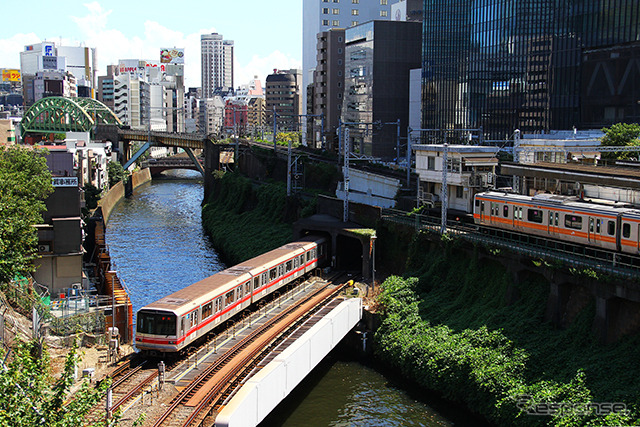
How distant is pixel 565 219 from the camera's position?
29.3 meters

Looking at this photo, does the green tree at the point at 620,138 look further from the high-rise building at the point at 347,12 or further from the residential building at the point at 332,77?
the high-rise building at the point at 347,12

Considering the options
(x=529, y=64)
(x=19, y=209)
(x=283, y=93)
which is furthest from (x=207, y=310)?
(x=283, y=93)

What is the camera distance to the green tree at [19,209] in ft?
83.6

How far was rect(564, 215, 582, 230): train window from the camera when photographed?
93.7ft

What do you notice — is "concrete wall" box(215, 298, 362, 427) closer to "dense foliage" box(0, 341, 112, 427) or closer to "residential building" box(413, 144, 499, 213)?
"dense foliage" box(0, 341, 112, 427)

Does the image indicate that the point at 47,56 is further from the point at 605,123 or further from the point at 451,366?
the point at 451,366

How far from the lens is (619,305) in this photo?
25.0m

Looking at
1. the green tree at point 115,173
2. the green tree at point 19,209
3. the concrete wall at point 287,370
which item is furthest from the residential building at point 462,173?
the green tree at point 115,173

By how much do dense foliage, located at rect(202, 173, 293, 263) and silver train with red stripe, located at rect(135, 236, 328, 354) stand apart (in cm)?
1251

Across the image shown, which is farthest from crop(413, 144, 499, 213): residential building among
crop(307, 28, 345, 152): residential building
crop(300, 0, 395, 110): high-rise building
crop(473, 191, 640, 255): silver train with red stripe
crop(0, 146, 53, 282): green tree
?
crop(300, 0, 395, 110): high-rise building

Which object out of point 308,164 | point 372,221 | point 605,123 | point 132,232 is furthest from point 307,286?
point 605,123

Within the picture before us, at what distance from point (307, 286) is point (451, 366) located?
46.5 ft

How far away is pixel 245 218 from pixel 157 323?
36.9 m

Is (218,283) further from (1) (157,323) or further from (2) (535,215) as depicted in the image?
(2) (535,215)
